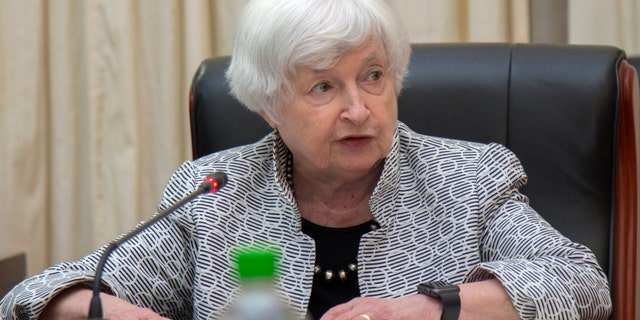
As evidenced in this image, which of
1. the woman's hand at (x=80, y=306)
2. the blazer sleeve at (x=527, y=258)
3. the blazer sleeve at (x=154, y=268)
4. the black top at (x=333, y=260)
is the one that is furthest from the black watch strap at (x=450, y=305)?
the blazer sleeve at (x=154, y=268)

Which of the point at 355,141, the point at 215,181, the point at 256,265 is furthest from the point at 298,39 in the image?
the point at 256,265

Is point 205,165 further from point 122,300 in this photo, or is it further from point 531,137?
point 531,137

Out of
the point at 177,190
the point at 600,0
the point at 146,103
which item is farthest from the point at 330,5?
the point at 146,103

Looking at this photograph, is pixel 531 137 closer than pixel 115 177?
Yes

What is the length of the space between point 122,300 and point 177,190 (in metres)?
0.34

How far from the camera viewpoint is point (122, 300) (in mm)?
1754

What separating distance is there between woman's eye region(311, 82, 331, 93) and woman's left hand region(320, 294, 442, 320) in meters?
0.48

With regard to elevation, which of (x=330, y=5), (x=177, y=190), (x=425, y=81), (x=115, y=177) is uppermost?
(x=330, y=5)

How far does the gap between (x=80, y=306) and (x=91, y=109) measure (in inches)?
54.7

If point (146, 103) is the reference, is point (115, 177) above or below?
below

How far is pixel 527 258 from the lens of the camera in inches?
70.1

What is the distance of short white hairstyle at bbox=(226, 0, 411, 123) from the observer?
1829mm

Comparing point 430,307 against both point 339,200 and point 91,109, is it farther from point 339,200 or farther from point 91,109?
point 91,109

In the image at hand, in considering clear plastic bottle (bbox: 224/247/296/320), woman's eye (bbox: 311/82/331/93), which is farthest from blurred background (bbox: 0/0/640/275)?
clear plastic bottle (bbox: 224/247/296/320)
